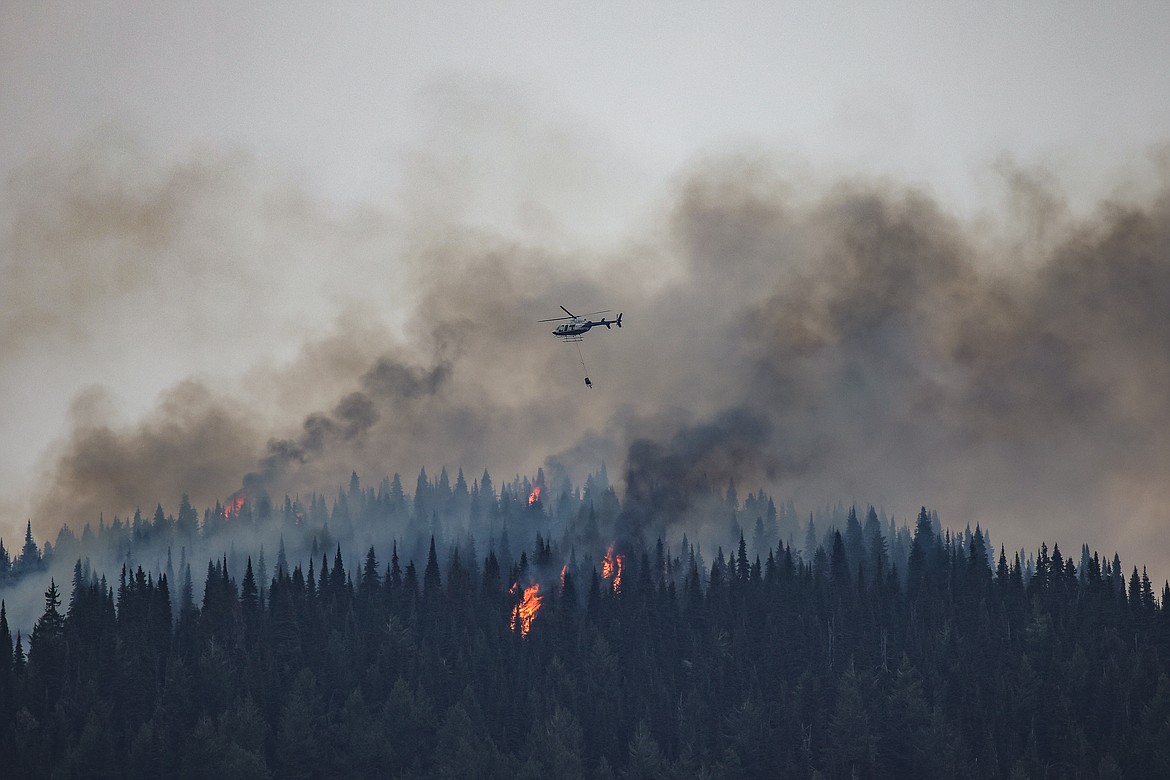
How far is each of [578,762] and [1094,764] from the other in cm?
6263

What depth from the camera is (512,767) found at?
199 metres

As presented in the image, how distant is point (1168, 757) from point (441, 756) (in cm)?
8777

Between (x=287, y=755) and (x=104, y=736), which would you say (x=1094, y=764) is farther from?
(x=104, y=736)

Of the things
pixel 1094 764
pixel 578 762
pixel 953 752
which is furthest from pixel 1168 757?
pixel 578 762

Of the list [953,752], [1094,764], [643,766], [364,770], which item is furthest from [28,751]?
[1094,764]

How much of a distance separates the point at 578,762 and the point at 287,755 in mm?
35419

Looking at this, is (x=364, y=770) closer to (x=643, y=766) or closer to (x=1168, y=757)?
(x=643, y=766)

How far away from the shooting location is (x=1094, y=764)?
650ft

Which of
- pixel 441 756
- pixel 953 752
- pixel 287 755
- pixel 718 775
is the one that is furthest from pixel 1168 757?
pixel 287 755

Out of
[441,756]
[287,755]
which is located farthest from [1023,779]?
[287,755]

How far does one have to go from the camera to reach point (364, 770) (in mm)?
199375

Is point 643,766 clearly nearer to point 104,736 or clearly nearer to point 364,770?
point 364,770

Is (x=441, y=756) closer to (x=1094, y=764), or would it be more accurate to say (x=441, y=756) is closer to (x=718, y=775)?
(x=718, y=775)

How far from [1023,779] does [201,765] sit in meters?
97.3
